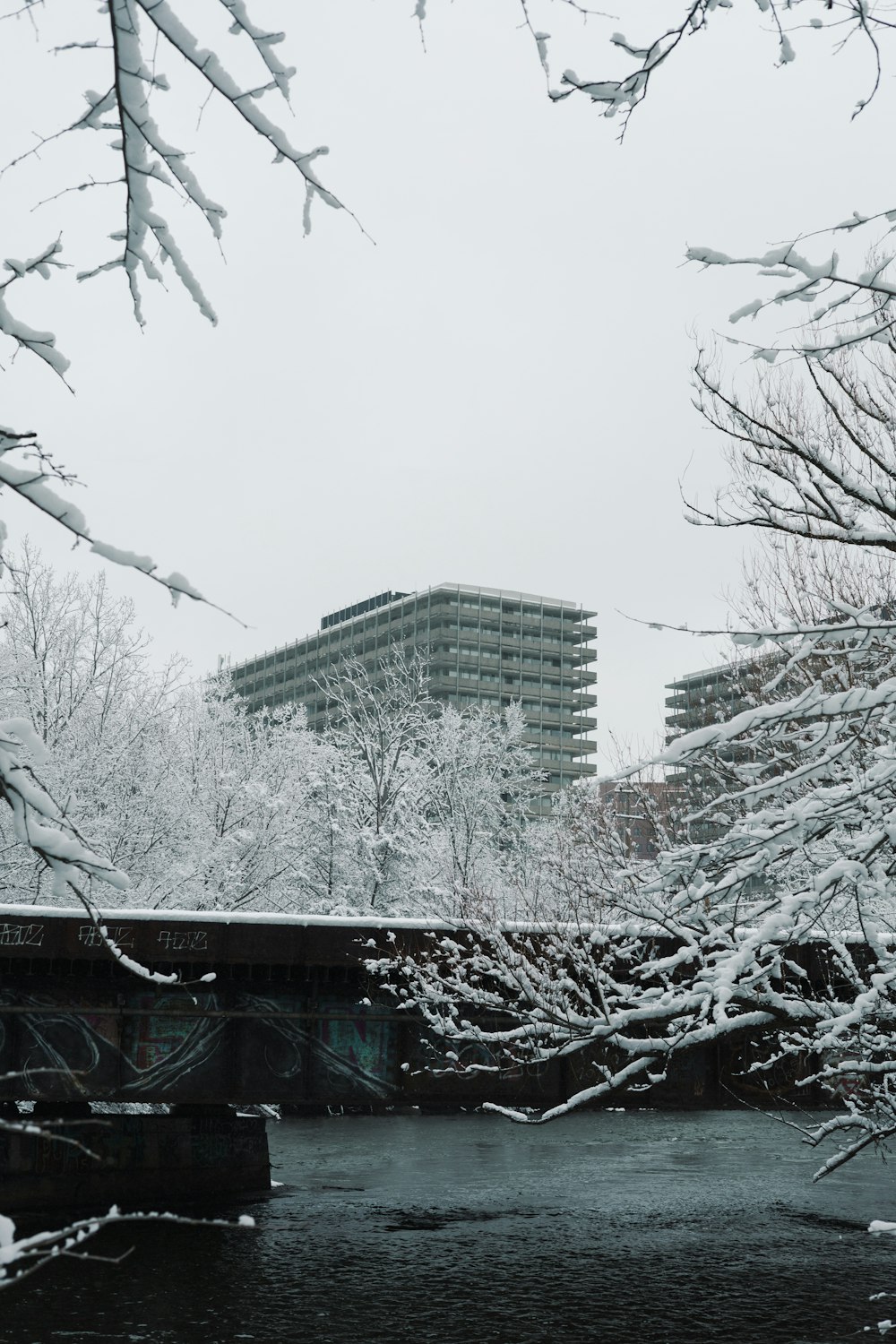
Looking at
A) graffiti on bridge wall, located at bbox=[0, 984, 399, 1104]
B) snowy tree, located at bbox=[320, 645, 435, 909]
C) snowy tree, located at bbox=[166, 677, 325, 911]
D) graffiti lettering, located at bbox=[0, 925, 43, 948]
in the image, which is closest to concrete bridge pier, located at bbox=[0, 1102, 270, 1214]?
graffiti on bridge wall, located at bbox=[0, 984, 399, 1104]

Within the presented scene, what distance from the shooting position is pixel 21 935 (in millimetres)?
17406

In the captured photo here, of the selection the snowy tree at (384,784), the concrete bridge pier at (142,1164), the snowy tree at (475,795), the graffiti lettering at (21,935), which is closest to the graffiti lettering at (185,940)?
the graffiti lettering at (21,935)

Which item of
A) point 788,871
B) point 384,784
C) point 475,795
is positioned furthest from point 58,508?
point 475,795

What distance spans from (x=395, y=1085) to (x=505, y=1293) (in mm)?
3256

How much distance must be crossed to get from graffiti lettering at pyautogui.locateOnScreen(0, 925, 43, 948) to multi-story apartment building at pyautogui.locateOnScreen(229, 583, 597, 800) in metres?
105

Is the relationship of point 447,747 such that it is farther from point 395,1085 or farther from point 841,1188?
point 395,1085

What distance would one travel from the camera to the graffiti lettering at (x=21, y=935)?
17.3m

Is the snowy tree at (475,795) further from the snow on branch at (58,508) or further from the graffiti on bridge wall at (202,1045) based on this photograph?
the snow on branch at (58,508)

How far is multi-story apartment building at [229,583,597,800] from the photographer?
409 feet

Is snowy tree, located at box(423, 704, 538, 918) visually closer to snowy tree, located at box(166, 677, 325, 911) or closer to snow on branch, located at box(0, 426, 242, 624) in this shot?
snowy tree, located at box(166, 677, 325, 911)

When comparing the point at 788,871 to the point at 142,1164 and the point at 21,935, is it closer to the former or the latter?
the point at 21,935

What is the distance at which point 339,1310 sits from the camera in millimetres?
15008

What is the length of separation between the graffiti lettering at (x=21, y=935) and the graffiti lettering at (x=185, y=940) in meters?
1.59

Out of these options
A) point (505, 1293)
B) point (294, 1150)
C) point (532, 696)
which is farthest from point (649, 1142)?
point (532, 696)
